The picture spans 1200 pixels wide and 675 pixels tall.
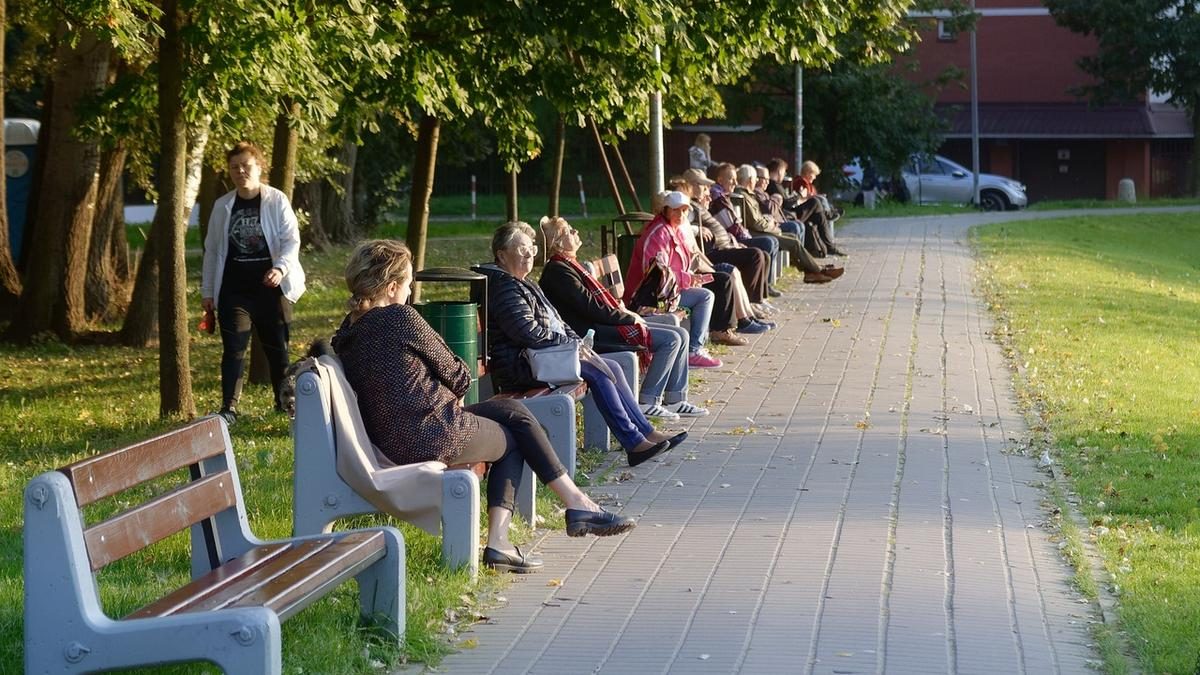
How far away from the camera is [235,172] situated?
10727 mm

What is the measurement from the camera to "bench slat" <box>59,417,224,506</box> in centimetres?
450

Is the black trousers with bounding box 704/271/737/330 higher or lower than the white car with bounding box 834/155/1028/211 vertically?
lower

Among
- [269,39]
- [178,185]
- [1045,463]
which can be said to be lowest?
[1045,463]

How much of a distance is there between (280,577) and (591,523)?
2.32m

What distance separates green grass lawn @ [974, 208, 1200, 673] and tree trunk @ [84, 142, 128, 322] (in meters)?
9.25

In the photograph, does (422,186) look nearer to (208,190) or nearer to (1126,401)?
(208,190)

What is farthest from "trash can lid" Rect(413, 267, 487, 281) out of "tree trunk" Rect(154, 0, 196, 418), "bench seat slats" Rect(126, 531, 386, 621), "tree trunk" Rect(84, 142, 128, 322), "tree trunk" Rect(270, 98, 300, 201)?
"tree trunk" Rect(84, 142, 128, 322)

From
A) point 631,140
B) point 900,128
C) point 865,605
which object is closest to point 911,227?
point 900,128

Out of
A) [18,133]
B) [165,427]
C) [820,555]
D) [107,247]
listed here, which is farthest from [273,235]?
[18,133]

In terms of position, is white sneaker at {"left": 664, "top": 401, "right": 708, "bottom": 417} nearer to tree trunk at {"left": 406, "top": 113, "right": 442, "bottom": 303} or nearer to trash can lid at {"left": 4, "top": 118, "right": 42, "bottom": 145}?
tree trunk at {"left": 406, "top": 113, "right": 442, "bottom": 303}

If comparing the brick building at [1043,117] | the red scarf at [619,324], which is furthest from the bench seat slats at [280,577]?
the brick building at [1043,117]

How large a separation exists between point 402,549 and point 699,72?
10.4 meters

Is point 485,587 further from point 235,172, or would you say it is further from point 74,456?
point 235,172

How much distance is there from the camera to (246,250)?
10.8 metres
